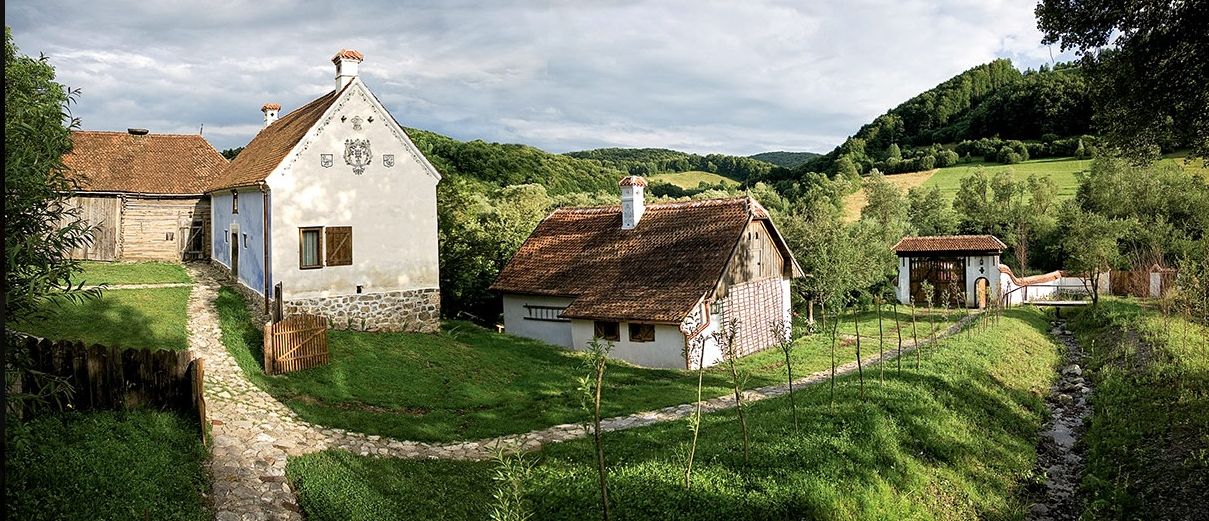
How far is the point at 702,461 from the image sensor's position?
32.2 feet

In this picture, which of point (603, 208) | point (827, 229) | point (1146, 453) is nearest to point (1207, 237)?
point (827, 229)

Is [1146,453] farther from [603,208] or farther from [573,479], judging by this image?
[603,208]

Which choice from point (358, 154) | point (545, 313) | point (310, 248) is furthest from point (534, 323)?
point (358, 154)

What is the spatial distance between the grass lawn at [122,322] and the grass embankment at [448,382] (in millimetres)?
1106

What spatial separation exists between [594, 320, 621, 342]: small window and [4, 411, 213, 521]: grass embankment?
13.9m

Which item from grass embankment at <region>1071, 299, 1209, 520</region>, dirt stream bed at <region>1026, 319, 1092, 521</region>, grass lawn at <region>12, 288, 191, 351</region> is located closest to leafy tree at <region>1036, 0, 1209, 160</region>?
grass embankment at <region>1071, 299, 1209, 520</region>

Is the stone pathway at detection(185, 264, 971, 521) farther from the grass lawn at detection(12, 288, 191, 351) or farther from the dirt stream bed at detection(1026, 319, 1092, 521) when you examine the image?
the dirt stream bed at detection(1026, 319, 1092, 521)

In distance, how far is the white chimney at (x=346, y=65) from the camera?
64.5ft

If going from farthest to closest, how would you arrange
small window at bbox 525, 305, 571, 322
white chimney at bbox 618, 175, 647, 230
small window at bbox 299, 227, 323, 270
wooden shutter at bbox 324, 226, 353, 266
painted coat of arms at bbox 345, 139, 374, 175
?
white chimney at bbox 618, 175, 647, 230, small window at bbox 525, 305, 571, 322, painted coat of arms at bbox 345, 139, 374, 175, wooden shutter at bbox 324, 226, 353, 266, small window at bbox 299, 227, 323, 270

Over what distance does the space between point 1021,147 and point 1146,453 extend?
62.1 meters

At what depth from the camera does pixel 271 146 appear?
69.8 feet

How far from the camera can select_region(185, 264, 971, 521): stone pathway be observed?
872 cm

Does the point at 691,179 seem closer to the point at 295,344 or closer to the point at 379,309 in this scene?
the point at 379,309

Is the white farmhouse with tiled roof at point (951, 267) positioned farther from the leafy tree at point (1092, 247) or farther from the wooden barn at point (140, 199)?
the wooden barn at point (140, 199)
